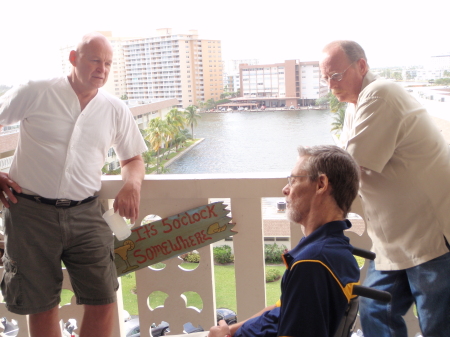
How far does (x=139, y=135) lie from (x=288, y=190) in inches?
32.5

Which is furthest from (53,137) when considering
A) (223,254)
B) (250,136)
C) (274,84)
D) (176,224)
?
(274,84)

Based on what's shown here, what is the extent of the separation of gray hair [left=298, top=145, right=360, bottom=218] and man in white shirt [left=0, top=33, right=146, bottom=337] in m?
0.77

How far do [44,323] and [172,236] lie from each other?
0.59 metres

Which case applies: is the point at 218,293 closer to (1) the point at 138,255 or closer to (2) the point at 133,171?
(1) the point at 138,255

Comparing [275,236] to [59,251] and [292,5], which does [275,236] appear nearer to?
[59,251]

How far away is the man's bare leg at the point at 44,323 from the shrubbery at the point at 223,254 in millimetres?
695

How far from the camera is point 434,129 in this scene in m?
1.32

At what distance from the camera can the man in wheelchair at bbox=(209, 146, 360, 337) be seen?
98cm

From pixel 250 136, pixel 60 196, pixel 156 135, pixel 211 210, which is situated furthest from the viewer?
pixel 250 136

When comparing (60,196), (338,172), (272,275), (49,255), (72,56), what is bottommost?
(272,275)

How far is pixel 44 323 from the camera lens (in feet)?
5.35

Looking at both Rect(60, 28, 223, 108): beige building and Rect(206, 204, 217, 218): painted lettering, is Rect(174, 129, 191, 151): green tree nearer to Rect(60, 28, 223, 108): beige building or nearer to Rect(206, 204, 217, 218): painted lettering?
Rect(60, 28, 223, 108): beige building

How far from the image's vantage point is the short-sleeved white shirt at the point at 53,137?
5.13 ft

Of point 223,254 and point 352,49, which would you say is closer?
point 352,49
